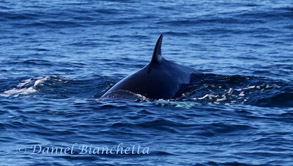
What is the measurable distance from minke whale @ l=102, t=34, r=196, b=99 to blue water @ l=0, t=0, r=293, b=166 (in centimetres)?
37

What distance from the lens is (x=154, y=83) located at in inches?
589

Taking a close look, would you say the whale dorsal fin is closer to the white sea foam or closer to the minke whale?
the minke whale

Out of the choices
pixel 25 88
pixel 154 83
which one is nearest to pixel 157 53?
pixel 154 83

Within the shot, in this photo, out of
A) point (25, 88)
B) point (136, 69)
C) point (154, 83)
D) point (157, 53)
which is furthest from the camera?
point (136, 69)

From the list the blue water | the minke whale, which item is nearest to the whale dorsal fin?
the minke whale

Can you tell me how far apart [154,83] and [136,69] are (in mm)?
5527

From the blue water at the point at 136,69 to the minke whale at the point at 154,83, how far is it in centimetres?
37

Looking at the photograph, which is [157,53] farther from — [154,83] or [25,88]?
[25,88]

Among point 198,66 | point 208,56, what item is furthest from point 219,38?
point 198,66

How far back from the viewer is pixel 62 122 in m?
12.5

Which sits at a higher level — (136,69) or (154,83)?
(154,83)

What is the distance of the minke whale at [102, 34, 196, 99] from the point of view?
14648 mm

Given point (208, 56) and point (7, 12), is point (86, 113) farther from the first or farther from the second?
point (7, 12)

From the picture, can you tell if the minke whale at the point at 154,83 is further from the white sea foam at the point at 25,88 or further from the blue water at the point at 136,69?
the white sea foam at the point at 25,88
